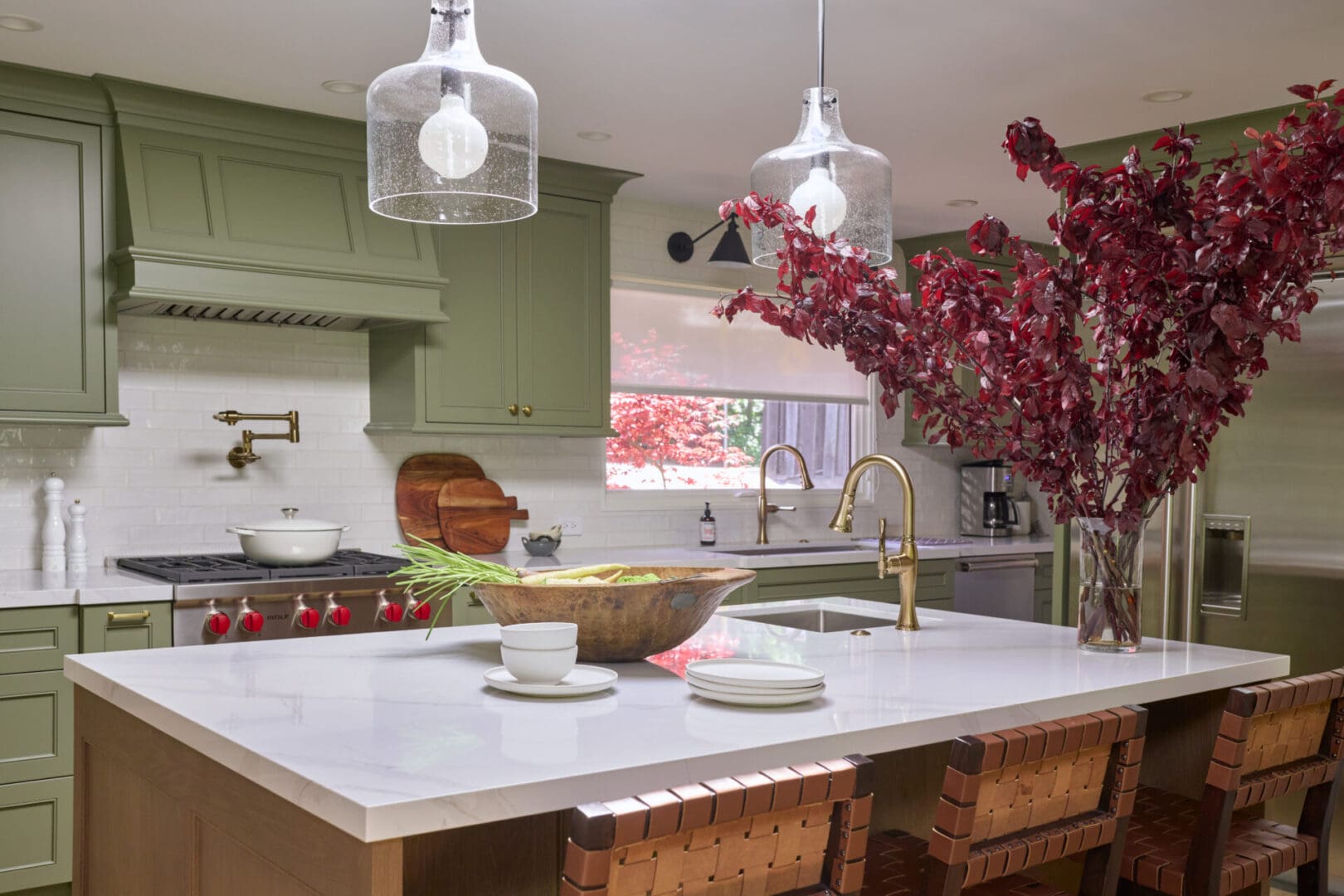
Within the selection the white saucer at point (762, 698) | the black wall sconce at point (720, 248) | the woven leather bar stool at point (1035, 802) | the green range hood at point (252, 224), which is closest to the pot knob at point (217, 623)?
the green range hood at point (252, 224)

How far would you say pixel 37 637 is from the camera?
3586 mm

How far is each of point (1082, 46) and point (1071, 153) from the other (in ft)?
4.20

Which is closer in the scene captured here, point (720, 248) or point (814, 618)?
point (814, 618)

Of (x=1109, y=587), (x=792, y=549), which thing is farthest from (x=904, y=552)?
(x=792, y=549)

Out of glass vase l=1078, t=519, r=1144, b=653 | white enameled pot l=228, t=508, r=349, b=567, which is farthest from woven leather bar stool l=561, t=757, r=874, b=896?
white enameled pot l=228, t=508, r=349, b=567

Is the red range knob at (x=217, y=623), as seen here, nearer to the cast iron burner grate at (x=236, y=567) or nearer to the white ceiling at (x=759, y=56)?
the cast iron burner grate at (x=236, y=567)

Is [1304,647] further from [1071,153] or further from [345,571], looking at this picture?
[345,571]

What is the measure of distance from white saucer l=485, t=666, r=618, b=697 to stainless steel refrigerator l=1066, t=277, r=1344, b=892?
2801 mm

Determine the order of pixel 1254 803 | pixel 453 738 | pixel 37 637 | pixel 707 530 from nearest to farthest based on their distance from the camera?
pixel 453 738
pixel 1254 803
pixel 37 637
pixel 707 530

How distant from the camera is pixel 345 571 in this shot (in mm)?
4148

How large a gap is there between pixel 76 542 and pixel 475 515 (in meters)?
1.54

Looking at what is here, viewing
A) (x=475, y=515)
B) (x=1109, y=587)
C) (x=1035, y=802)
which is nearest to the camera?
(x=1035, y=802)

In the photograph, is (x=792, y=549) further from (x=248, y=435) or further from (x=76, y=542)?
(x=76, y=542)

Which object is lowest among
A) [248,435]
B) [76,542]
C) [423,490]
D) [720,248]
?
[76,542]
